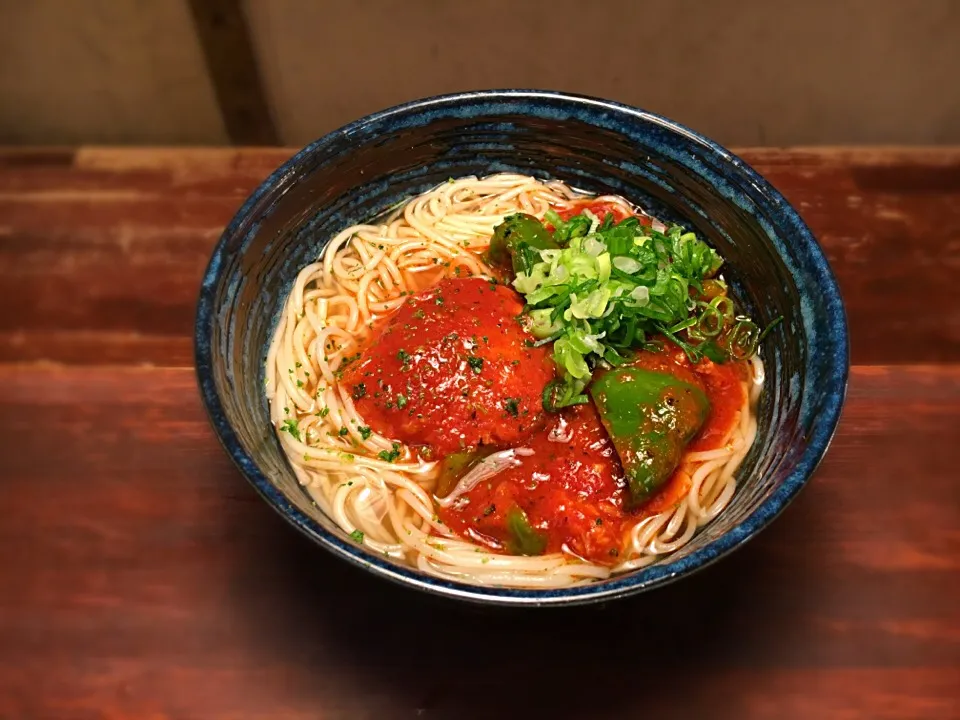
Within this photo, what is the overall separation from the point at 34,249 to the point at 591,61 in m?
2.09

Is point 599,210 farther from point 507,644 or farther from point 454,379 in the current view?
point 507,644

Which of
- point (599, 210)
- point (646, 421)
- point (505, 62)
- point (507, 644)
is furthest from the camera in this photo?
point (505, 62)

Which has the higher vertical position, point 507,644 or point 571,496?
point 571,496

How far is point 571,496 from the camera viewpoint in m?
1.70

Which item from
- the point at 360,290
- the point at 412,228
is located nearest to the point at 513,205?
the point at 412,228

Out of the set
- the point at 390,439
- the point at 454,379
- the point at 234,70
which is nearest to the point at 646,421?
the point at 454,379

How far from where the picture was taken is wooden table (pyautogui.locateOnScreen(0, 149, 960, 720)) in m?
1.76

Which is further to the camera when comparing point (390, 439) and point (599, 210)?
point (599, 210)

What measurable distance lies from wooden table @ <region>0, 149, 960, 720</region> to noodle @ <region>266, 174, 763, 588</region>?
163mm

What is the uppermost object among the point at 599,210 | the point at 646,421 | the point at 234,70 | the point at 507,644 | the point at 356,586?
the point at 234,70

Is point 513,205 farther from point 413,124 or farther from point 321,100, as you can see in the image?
point 321,100

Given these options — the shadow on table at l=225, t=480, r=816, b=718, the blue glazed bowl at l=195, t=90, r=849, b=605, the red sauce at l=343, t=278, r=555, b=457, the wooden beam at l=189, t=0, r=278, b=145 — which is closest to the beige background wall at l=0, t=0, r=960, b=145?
the wooden beam at l=189, t=0, r=278, b=145

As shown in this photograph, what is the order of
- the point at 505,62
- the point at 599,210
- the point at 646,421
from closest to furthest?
1. the point at 646,421
2. the point at 599,210
3. the point at 505,62

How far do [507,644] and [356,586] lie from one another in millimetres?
365
